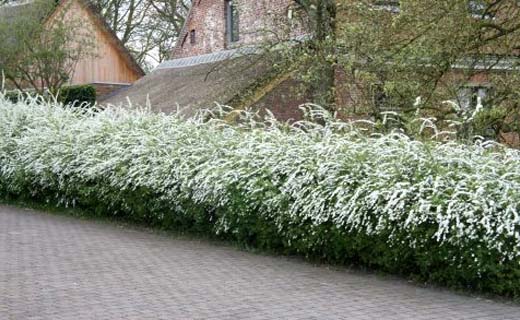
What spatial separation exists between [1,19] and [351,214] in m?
19.5

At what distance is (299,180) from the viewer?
991 centimetres

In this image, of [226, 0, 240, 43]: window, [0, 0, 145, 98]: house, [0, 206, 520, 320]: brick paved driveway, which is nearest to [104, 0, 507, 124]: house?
[226, 0, 240, 43]: window

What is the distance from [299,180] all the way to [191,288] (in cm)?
251

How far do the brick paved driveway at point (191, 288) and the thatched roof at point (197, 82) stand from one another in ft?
30.9

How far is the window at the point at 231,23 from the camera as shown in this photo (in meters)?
27.3

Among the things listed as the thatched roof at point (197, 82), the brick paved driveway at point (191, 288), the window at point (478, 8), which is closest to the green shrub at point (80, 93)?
the thatched roof at point (197, 82)

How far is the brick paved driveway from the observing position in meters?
7.02

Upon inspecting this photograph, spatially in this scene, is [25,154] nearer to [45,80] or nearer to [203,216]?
[203,216]

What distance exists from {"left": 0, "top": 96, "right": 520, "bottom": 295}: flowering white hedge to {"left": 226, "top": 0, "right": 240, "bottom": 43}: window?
491 inches

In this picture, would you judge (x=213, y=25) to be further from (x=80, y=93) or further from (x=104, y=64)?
(x=104, y=64)

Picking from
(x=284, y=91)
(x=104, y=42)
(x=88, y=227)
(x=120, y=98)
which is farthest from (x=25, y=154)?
(x=104, y=42)

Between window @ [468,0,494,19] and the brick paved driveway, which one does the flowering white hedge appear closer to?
the brick paved driveway

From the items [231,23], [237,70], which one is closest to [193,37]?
[231,23]

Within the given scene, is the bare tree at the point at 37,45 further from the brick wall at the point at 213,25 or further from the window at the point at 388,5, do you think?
the window at the point at 388,5
